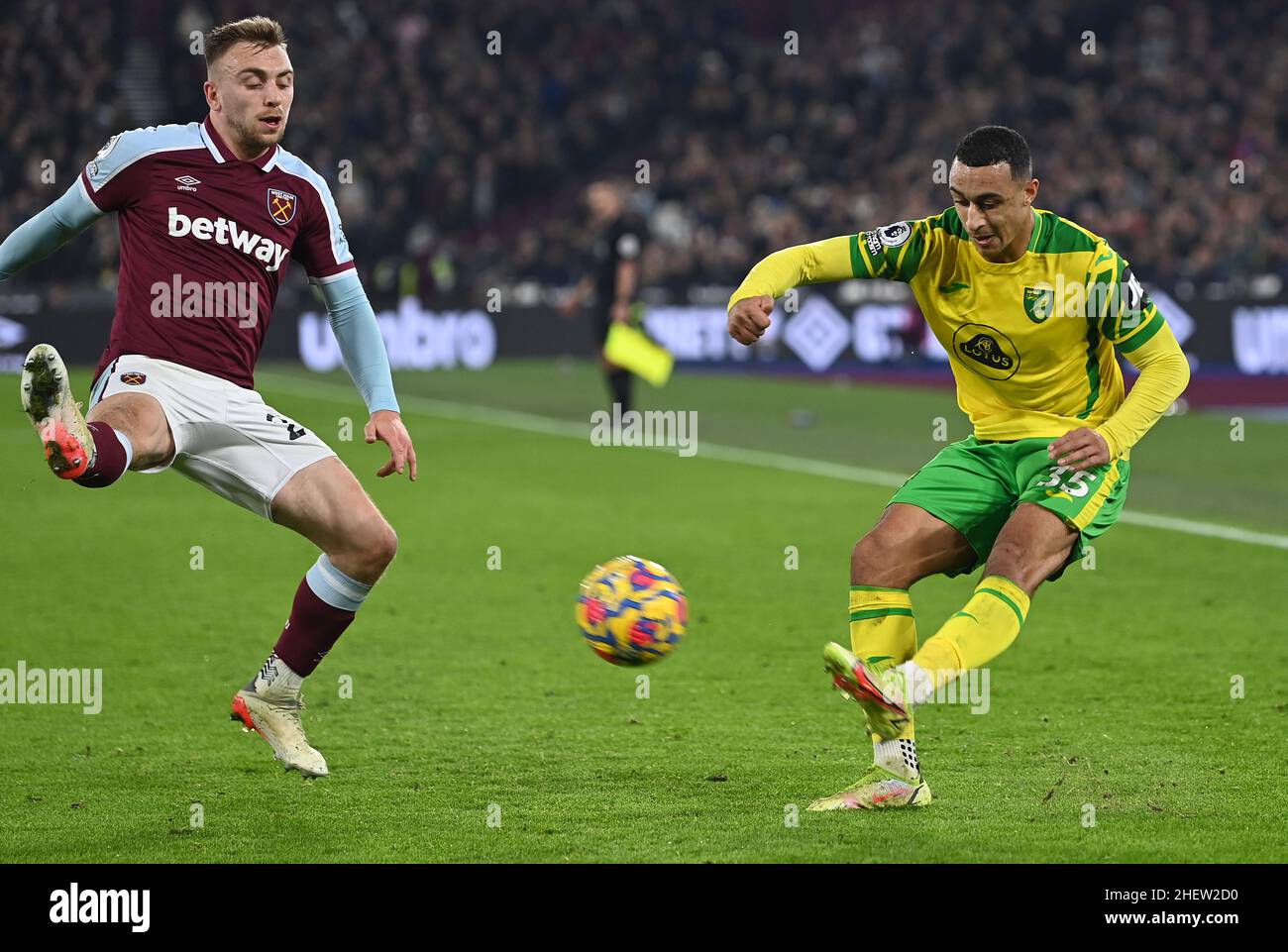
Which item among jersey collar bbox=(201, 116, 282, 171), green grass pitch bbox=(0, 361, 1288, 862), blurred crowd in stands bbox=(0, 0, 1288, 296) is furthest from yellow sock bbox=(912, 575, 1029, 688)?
blurred crowd in stands bbox=(0, 0, 1288, 296)

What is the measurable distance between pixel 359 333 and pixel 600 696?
184 cm

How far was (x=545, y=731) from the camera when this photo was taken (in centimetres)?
614

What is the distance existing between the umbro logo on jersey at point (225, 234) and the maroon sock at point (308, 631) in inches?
40.5

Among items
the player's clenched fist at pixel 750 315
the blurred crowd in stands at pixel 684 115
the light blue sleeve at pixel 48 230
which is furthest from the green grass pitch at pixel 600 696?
the blurred crowd in stands at pixel 684 115

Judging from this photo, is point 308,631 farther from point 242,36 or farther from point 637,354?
point 637,354

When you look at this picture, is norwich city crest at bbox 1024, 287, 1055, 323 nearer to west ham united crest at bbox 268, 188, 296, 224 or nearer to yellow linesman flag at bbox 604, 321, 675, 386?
west ham united crest at bbox 268, 188, 296, 224

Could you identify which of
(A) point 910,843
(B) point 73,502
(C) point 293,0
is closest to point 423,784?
(A) point 910,843

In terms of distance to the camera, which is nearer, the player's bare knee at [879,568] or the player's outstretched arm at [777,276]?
the player's outstretched arm at [777,276]

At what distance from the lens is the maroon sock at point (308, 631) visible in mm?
5539

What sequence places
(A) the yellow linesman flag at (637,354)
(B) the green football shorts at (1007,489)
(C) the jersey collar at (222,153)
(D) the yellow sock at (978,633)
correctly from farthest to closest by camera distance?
1. (A) the yellow linesman flag at (637,354)
2. (C) the jersey collar at (222,153)
3. (B) the green football shorts at (1007,489)
4. (D) the yellow sock at (978,633)

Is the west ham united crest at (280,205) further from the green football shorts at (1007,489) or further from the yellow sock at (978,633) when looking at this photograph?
the yellow sock at (978,633)

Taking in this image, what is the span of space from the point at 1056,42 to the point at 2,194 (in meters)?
18.7

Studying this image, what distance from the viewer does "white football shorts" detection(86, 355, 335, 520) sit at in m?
5.25
